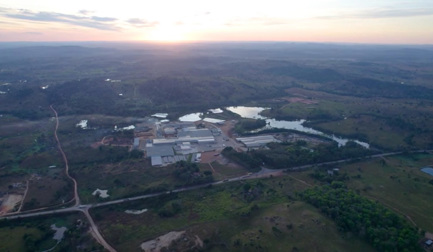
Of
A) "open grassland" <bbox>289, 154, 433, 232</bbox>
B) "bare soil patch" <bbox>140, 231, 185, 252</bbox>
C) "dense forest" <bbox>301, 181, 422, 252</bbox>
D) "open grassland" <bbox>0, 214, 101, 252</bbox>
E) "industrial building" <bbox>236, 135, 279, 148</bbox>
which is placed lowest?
"open grassland" <bbox>289, 154, 433, 232</bbox>

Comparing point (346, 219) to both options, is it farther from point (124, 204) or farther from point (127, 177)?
point (127, 177)

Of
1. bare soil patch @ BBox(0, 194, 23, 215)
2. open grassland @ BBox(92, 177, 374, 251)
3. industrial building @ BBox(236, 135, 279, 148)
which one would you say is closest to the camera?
open grassland @ BBox(92, 177, 374, 251)

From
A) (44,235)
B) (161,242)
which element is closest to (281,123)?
(161,242)

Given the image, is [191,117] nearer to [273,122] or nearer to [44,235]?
[273,122]

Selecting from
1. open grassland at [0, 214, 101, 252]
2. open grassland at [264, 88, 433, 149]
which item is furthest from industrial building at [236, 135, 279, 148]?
open grassland at [0, 214, 101, 252]

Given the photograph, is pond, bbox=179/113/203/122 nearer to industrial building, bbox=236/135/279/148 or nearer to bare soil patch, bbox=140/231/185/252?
industrial building, bbox=236/135/279/148

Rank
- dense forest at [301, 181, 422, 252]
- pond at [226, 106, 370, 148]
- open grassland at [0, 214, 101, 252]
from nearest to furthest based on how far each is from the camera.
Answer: dense forest at [301, 181, 422, 252] → open grassland at [0, 214, 101, 252] → pond at [226, 106, 370, 148]

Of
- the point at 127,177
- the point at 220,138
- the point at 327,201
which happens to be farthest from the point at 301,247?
the point at 220,138
